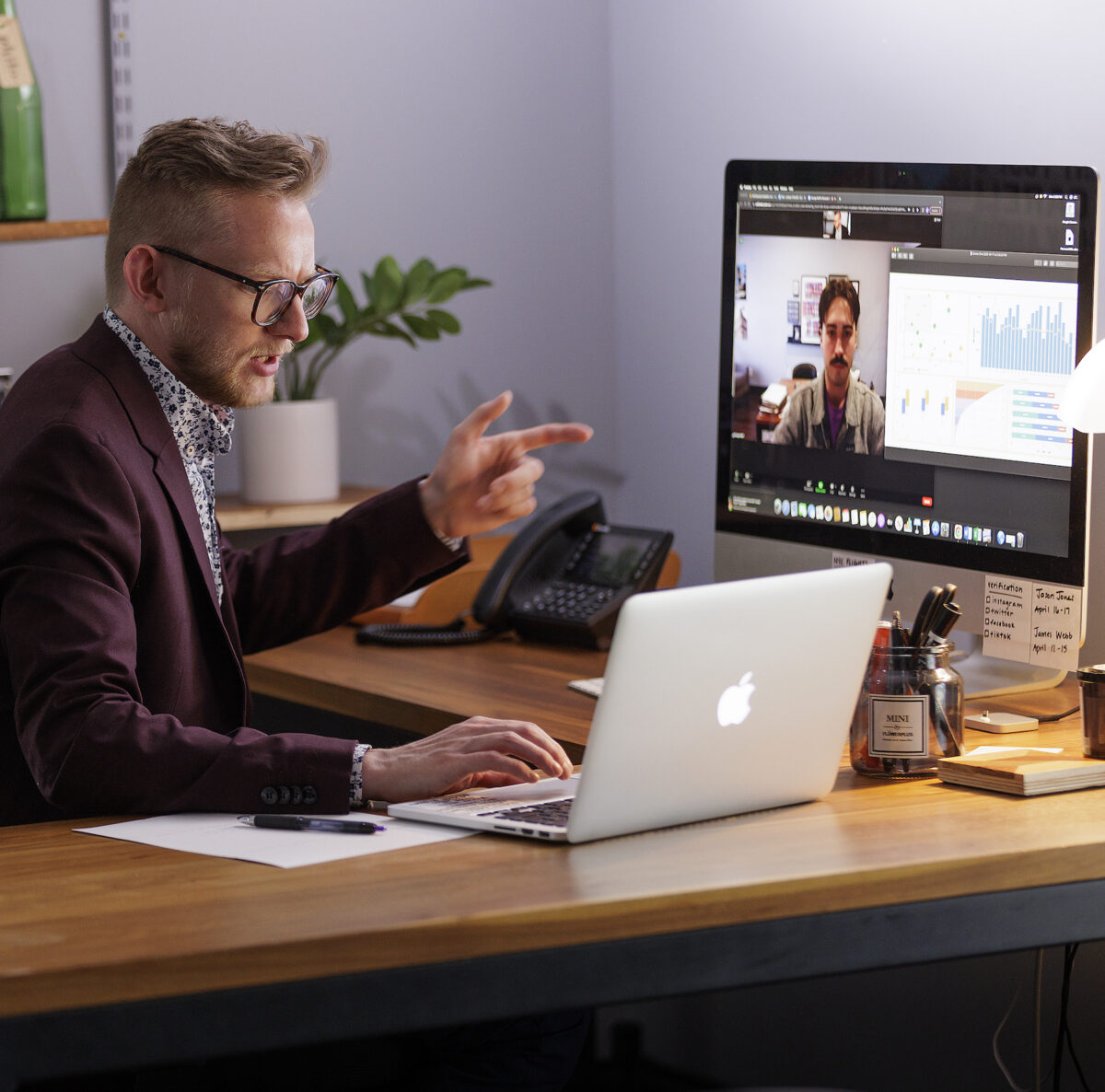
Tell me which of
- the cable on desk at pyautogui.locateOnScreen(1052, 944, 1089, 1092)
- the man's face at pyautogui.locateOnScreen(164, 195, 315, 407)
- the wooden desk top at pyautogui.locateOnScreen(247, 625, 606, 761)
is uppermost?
the man's face at pyautogui.locateOnScreen(164, 195, 315, 407)

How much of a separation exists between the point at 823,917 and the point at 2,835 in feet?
2.40

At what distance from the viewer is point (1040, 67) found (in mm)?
2170

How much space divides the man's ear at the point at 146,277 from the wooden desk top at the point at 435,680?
0.58 metres

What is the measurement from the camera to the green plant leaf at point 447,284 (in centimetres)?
276

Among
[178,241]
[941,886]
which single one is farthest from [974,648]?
[178,241]

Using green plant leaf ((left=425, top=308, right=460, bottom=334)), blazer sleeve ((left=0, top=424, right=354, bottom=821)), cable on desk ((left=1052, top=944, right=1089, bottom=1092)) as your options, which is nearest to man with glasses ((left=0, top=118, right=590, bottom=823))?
blazer sleeve ((left=0, top=424, right=354, bottom=821))

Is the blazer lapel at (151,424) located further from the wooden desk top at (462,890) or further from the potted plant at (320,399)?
the potted plant at (320,399)

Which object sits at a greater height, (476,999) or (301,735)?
(301,735)

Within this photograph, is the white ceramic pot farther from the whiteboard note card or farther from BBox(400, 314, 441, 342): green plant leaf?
the whiteboard note card

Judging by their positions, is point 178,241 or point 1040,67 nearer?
point 178,241

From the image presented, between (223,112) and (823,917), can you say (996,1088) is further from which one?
(223,112)

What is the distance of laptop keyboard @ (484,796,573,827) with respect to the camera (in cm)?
139

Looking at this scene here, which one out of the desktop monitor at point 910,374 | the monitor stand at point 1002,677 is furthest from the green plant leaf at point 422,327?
the monitor stand at point 1002,677

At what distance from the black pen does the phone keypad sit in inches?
39.2
